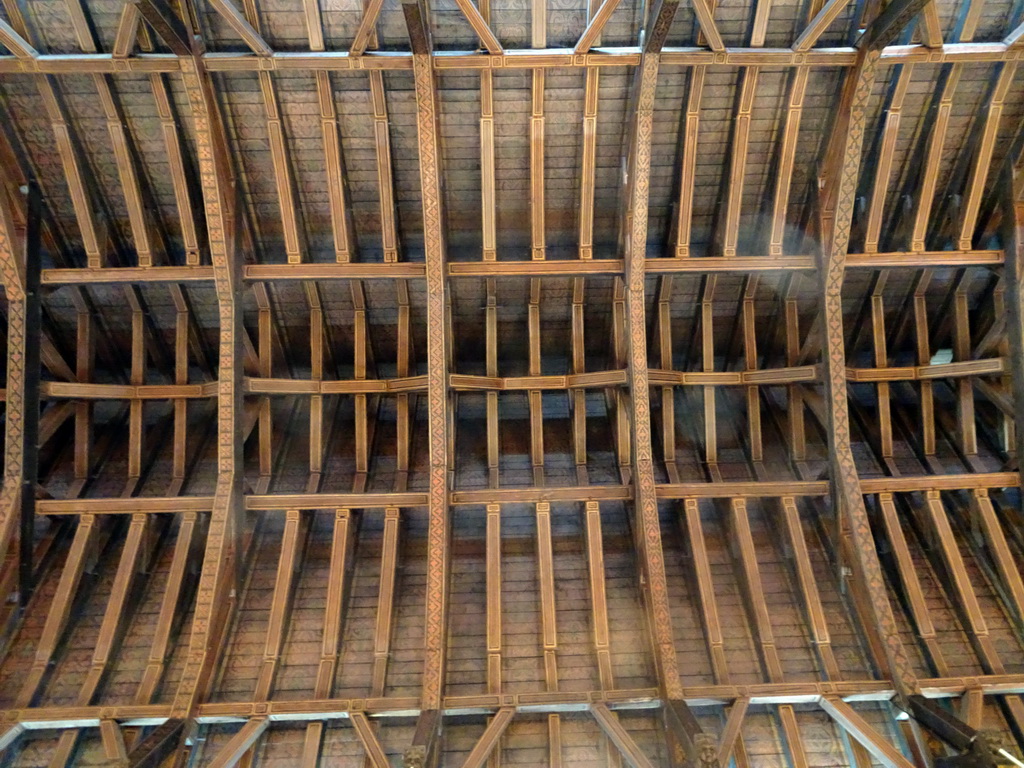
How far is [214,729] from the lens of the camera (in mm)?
8391

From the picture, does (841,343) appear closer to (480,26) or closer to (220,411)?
(480,26)

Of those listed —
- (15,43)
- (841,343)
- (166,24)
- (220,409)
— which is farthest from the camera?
(841,343)

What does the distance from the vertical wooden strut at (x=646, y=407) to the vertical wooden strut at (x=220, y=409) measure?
5165 mm

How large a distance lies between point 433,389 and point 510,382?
1.34 metres

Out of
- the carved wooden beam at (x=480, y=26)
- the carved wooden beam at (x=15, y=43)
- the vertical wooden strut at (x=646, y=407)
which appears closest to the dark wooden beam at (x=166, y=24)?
the carved wooden beam at (x=15, y=43)

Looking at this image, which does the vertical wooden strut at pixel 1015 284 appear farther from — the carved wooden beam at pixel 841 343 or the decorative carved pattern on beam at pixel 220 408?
the decorative carved pattern on beam at pixel 220 408

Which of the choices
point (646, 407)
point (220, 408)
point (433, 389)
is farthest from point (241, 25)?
point (646, 407)

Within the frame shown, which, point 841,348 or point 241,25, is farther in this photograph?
point 841,348

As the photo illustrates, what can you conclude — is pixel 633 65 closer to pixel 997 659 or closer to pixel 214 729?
pixel 997 659

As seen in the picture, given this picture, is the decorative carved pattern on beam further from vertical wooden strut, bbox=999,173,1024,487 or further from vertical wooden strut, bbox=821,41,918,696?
vertical wooden strut, bbox=999,173,1024,487

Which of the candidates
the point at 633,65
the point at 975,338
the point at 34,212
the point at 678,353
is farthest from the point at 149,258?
the point at 975,338

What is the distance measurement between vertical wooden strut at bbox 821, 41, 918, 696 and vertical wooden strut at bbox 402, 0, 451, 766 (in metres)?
5.07

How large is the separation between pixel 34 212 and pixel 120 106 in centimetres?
186

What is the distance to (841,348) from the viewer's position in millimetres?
9062
